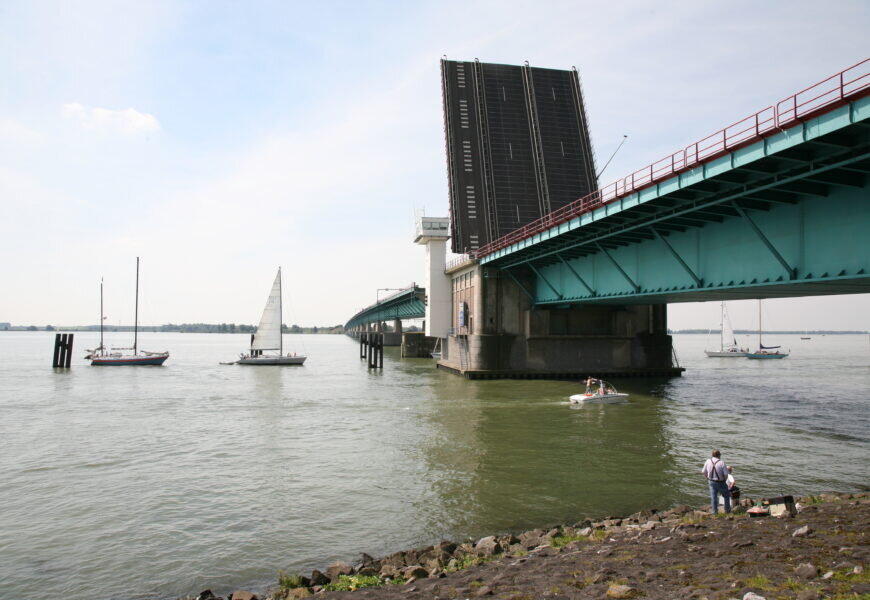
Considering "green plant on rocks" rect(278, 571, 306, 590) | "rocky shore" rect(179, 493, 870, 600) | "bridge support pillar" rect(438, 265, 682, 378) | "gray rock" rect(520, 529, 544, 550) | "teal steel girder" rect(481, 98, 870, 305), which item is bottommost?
"green plant on rocks" rect(278, 571, 306, 590)

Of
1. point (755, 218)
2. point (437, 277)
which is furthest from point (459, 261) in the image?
point (755, 218)

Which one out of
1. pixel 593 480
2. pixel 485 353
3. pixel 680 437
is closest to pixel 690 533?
pixel 593 480

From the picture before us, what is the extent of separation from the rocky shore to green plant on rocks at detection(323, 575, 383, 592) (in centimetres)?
2

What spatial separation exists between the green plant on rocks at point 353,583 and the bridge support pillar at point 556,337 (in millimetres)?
35833

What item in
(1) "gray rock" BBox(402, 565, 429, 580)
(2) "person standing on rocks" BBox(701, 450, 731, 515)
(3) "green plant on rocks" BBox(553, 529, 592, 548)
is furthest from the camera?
(2) "person standing on rocks" BBox(701, 450, 731, 515)

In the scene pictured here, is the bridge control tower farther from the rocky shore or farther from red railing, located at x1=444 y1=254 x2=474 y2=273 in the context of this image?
the rocky shore

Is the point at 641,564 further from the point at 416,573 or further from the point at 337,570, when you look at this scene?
the point at 337,570

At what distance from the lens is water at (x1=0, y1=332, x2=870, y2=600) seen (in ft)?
38.8

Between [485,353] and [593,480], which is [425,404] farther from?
[593,480]

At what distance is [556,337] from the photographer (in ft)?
150

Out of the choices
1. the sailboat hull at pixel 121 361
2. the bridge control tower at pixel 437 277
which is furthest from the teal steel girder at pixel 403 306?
the sailboat hull at pixel 121 361

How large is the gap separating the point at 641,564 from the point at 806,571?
2073 mm

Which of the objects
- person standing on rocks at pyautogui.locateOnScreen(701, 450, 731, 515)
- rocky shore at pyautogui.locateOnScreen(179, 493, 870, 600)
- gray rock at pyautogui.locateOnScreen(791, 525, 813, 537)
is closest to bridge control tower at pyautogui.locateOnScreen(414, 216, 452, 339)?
person standing on rocks at pyautogui.locateOnScreen(701, 450, 731, 515)

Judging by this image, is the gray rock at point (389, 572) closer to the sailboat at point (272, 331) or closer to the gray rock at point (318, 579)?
the gray rock at point (318, 579)
